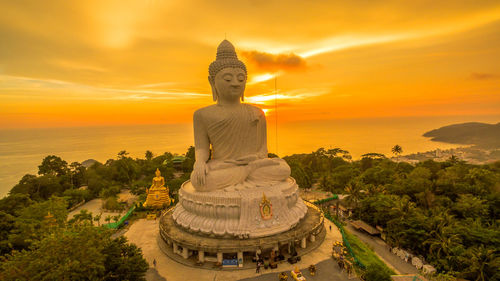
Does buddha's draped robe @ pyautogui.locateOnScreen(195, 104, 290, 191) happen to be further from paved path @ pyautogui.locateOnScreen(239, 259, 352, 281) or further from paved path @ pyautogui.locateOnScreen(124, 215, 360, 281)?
paved path @ pyautogui.locateOnScreen(239, 259, 352, 281)

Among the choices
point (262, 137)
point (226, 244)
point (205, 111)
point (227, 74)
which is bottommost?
point (226, 244)

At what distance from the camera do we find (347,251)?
1515 centimetres

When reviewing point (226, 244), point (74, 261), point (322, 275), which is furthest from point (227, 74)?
point (322, 275)

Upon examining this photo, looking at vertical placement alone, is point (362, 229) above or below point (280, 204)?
below

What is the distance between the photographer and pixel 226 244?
13445 mm

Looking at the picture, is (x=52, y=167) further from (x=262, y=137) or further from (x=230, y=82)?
(x=262, y=137)

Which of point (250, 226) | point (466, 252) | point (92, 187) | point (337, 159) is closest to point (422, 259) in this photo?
point (466, 252)

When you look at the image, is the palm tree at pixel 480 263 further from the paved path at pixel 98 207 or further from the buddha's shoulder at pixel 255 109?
the paved path at pixel 98 207

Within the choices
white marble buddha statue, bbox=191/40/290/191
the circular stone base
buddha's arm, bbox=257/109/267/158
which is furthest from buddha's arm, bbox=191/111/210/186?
the circular stone base

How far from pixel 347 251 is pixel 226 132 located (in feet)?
→ 33.3

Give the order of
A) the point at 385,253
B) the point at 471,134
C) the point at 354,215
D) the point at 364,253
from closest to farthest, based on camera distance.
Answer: the point at 364,253
the point at 385,253
the point at 354,215
the point at 471,134

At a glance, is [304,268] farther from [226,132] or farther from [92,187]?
[92,187]

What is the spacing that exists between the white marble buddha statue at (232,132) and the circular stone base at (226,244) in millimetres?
3301

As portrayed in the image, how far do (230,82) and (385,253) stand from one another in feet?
47.5
